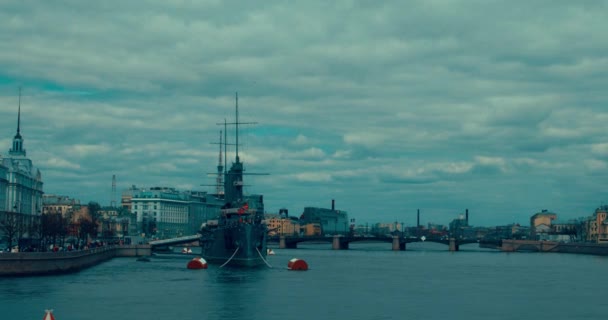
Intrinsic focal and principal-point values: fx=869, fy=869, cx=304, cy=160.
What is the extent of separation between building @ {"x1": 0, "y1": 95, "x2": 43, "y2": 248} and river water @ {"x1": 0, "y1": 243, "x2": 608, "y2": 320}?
28563 millimetres

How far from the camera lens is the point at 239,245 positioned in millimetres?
117312

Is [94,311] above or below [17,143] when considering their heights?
below

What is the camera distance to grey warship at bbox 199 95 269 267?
116 metres

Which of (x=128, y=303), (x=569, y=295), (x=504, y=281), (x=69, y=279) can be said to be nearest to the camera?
(x=128, y=303)

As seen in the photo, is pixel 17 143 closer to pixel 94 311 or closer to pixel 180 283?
pixel 180 283

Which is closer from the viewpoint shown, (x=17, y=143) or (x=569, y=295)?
(x=569, y=295)

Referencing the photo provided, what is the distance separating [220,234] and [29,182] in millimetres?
56264

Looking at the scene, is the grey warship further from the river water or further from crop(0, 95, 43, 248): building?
crop(0, 95, 43, 248): building

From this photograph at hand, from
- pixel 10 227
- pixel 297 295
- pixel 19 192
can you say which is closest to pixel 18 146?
pixel 19 192

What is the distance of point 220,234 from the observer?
123 m

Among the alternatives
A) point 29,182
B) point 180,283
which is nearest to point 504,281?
point 180,283

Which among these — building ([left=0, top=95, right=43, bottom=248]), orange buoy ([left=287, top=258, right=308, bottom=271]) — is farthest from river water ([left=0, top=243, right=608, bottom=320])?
building ([left=0, top=95, right=43, bottom=248])

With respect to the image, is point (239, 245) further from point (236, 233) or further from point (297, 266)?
point (297, 266)

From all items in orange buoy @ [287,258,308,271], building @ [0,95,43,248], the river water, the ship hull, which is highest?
building @ [0,95,43,248]
